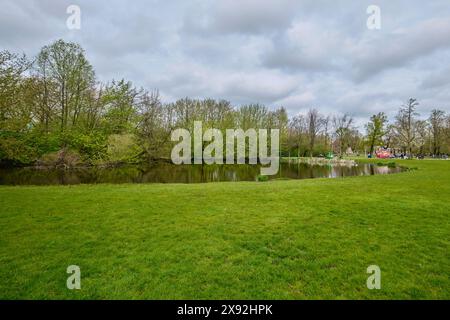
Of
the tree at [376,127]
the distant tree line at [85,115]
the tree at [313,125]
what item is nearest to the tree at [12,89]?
the distant tree line at [85,115]

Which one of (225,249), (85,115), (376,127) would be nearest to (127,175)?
(85,115)

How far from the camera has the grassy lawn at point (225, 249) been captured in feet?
11.7

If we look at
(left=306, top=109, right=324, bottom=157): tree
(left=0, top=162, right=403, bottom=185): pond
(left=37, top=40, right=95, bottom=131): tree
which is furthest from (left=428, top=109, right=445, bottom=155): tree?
(left=37, top=40, right=95, bottom=131): tree

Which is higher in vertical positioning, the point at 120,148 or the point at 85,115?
the point at 85,115

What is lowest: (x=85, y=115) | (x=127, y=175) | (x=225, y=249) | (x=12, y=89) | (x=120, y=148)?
(x=225, y=249)

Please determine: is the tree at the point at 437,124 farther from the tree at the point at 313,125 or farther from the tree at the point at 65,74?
the tree at the point at 65,74

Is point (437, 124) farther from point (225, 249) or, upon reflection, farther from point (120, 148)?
point (225, 249)

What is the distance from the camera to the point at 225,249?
16.0 feet

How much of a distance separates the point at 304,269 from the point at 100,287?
3658 millimetres

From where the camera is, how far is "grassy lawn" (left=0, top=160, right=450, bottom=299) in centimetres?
356

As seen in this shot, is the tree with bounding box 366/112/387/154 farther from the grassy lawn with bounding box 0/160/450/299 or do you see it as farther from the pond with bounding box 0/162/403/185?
the grassy lawn with bounding box 0/160/450/299

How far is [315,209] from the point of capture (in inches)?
309

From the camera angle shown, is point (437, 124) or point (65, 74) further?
point (437, 124)
